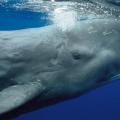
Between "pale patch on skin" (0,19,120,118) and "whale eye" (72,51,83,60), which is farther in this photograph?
"whale eye" (72,51,83,60)

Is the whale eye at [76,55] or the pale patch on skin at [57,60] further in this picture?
the whale eye at [76,55]

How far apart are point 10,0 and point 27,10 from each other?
1.84 metres

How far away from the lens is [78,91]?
6.77 metres

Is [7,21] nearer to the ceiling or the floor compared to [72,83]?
nearer to the floor

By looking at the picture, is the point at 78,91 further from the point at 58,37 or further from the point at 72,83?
the point at 58,37

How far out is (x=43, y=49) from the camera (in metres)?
6.79

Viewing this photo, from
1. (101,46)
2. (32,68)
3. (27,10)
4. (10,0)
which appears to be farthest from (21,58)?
(27,10)

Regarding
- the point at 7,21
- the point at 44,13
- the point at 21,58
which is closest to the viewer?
the point at 21,58

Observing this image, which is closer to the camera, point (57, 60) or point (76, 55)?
point (57, 60)

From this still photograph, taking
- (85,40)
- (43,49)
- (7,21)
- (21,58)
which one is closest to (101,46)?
(85,40)

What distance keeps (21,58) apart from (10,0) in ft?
32.6

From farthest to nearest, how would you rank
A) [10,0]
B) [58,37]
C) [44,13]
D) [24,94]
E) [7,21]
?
[7,21]
[44,13]
[10,0]
[58,37]
[24,94]

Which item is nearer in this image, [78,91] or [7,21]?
[78,91]

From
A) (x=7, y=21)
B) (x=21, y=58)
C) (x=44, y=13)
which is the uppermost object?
(x=21, y=58)
